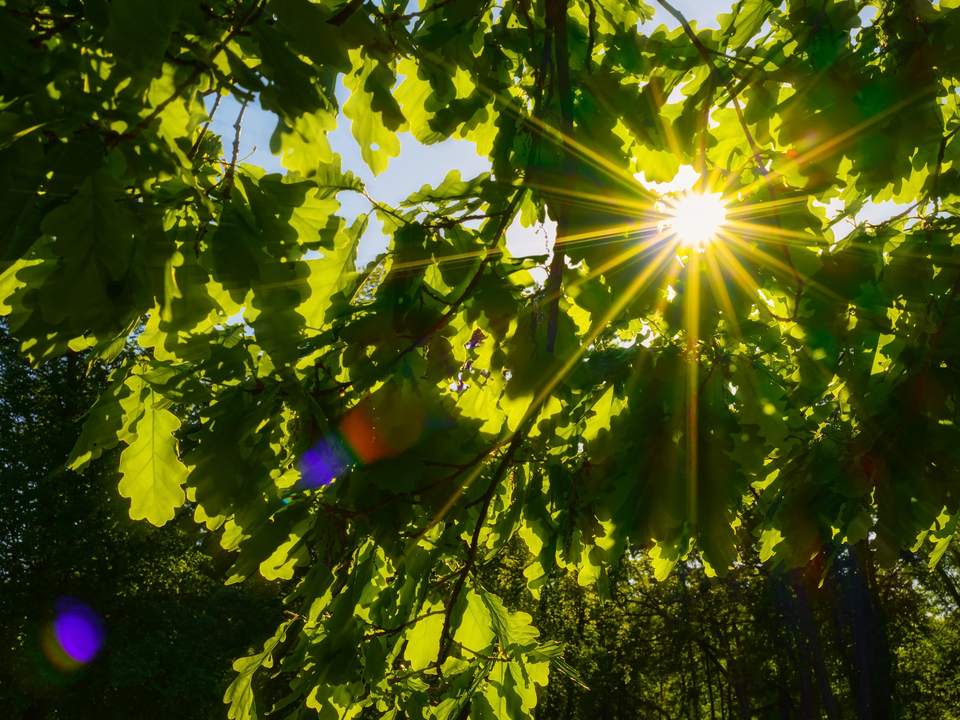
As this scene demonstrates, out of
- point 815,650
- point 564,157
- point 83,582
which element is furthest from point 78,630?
point 815,650

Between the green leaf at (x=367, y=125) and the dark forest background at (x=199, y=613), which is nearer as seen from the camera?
the green leaf at (x=367, y=125)

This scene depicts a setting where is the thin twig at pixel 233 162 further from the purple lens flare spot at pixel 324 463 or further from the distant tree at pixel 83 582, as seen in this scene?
the distant tree at pixel 83 582

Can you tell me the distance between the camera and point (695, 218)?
2027 millimetres

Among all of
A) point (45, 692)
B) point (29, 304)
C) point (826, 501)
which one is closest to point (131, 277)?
point (29, 304)

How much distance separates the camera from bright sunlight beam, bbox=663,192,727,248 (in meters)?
1.93

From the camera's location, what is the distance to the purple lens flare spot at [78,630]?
1320cm

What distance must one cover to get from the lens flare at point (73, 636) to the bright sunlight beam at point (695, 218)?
15856 millimetres

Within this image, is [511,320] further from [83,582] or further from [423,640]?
[83,582]

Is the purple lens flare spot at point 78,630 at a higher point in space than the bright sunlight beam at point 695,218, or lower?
lower

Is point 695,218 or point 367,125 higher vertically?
point 695,218

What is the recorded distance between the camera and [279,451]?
6.73 ft

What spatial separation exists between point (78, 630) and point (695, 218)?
16410 mm

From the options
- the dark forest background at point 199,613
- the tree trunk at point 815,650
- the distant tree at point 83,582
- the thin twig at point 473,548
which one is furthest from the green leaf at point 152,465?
the tree trunk at point 815,650

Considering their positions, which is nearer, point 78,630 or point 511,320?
point 511,320
